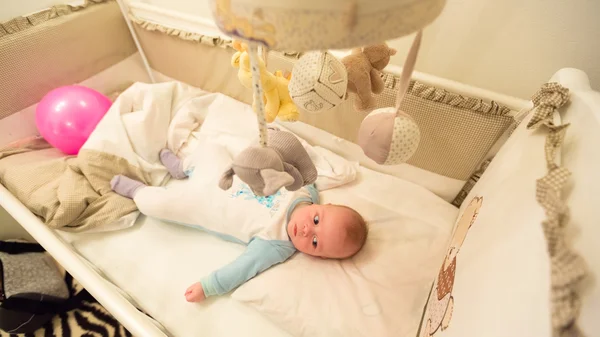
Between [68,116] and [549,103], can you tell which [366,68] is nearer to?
[549,103]

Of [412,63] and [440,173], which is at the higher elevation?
[412,63]

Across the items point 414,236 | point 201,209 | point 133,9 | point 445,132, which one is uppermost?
point 133,9

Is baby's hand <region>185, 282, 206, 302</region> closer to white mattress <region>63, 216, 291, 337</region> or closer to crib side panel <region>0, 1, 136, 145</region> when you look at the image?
white mattress <region>63, 216, 291, 337</region>

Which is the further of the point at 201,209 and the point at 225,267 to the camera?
the point at 201,209

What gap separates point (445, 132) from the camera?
0.84 metres

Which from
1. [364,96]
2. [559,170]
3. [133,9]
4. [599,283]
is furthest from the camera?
[133,9]

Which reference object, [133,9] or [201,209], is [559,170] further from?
[133,9]

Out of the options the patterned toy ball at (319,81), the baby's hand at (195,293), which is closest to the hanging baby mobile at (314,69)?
the patterned toy ball at (319,81)

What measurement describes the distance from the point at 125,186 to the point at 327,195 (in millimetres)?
601

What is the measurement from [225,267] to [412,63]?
63 cm

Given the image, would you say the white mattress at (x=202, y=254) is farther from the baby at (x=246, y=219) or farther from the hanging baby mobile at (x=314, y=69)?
the hanging baby mobile at (x=314, y=69)


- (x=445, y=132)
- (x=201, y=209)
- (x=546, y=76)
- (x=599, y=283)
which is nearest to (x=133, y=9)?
(x=201, y=209)

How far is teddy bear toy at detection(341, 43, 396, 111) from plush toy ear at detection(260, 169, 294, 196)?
0.21 m

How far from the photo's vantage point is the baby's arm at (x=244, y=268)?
2.67ft
